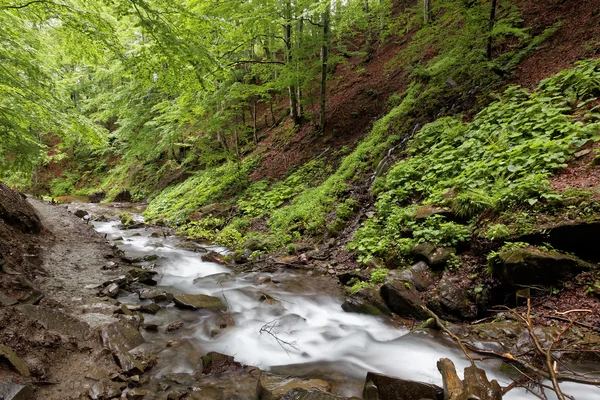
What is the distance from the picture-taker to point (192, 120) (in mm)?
12289

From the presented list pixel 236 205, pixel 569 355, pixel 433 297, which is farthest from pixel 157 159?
pixel 569 355

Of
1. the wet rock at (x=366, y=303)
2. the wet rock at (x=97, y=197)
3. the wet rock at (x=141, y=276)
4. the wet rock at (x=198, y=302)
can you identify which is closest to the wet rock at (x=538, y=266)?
the wet rock at (x=366, y=303)

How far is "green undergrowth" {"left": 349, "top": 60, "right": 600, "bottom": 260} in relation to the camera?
5379 mm

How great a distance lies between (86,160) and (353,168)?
31.1 meters

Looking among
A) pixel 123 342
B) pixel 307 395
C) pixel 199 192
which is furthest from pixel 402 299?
pixel 199 192

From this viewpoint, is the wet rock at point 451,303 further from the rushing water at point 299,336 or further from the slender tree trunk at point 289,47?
the slender tree trunk at point 289,47

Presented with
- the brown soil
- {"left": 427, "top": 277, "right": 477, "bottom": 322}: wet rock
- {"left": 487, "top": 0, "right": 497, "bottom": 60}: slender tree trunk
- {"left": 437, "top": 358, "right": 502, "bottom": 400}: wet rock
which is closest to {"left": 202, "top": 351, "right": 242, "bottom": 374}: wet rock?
{"left": 437, "top": 358, "right": 502, "bottom": 400}: wet rock

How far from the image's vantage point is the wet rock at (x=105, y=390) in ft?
9.63

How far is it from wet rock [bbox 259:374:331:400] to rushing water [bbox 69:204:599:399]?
0.80ft

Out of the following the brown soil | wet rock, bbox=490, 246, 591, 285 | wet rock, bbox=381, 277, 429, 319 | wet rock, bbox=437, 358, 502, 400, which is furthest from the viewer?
the brown soil

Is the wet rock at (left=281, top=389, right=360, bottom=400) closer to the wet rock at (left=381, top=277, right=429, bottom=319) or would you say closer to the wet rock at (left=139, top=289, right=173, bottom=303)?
the wet rock at (left=381, top=277, right=429, bottom=319)

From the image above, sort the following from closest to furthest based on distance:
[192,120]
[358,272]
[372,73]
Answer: [358,272] → [192,120] → [372,73]

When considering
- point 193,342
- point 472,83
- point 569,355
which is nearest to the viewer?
point 569,355

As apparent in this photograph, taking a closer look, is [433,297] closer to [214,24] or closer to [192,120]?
[214,24]
